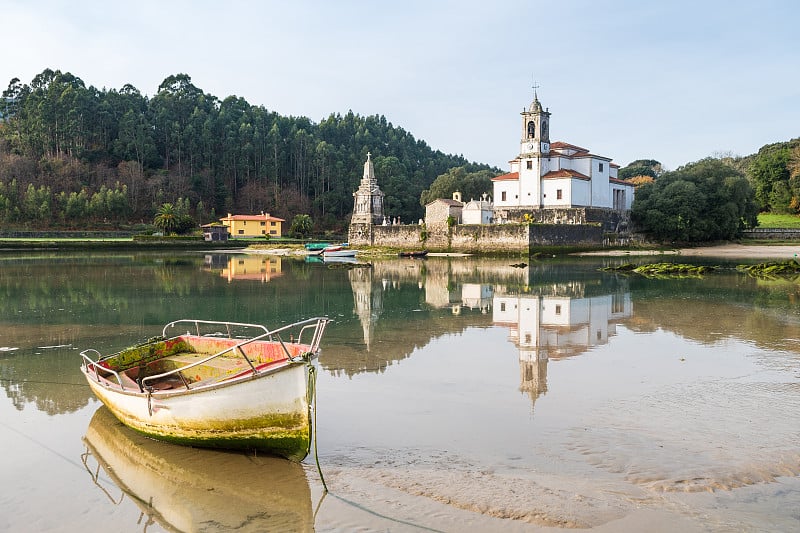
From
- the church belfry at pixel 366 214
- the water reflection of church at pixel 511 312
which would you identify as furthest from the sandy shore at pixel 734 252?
the water reflection of church at pixel 511 312

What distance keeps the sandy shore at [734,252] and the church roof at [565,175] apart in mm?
9728

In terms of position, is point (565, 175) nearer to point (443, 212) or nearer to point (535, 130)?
point (535, 130)

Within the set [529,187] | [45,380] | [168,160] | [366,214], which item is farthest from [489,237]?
[168,160]

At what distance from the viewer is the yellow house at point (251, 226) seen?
9338 centimetres

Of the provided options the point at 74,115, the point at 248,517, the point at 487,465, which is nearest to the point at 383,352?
the point at 487,465

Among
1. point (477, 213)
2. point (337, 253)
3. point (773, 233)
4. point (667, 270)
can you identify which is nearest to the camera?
point (667, 270)

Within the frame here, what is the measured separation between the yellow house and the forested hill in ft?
37.6

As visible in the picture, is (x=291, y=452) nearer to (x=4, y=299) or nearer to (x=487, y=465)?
(x=487, y=465)

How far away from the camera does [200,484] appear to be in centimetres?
815

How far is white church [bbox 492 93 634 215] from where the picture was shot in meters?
69.5

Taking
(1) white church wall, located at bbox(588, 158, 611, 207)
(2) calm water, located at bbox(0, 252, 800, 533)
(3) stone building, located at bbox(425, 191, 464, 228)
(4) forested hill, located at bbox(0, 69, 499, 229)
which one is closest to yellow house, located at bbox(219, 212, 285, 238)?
(4) forested hill, located at bbox(0, 69, 499, 229)

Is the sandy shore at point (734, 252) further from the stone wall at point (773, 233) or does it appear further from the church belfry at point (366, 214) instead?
the church belfry at point (366, 214)

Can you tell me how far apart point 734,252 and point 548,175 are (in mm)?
20123

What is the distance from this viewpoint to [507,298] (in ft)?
89.2
